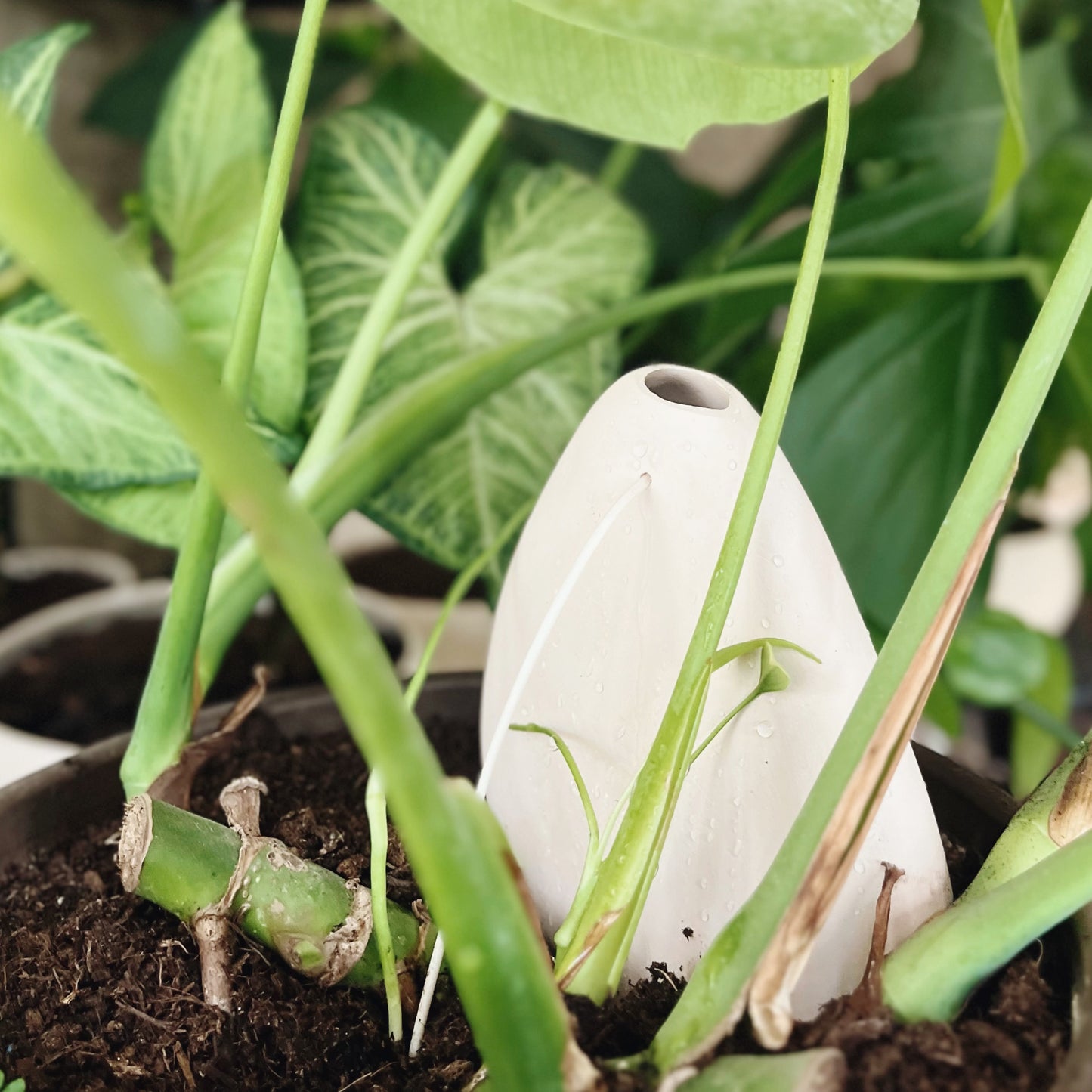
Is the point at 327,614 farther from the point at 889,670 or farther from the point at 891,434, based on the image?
the point at 891,434

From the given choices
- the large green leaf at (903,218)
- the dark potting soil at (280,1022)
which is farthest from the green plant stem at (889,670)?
the large green leaf at (903,218)

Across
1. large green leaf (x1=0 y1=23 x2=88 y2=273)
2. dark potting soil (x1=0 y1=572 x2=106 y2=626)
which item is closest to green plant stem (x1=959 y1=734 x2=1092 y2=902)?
large green leaf (x1=0 y1=23 x2=88 y2=273)

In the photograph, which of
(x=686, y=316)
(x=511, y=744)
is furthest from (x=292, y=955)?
(x=686, y=316)

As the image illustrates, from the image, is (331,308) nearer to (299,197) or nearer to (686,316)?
(299,197)

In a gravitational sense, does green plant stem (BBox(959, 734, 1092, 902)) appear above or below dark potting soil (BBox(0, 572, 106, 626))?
above

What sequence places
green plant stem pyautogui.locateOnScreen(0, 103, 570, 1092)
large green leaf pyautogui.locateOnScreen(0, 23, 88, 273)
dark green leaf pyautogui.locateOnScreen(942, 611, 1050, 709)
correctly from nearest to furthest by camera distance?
green plant stem pyautogui.locateOnScreen(0, 103, 570, 1092) → large green leaf pyautogui.locateOnScreen(0, 23, 88, 273) → dark green leaf pyautogui.locateOnScreen(942, 611, 1050, 709)

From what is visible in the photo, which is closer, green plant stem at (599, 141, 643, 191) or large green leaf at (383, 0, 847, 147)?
large green leaf at (383, 0, 847, 147)

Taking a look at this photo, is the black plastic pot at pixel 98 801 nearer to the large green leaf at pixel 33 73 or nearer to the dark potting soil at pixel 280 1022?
the dark potting soil at pixel 280 1022

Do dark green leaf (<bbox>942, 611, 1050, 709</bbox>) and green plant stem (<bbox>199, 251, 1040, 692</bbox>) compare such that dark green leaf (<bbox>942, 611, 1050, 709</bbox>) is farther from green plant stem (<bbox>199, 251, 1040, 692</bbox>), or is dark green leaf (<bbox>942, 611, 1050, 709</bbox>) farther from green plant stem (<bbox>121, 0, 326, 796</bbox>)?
green plant stem (<bbox>121, 0, 326, 796</bbox>)
